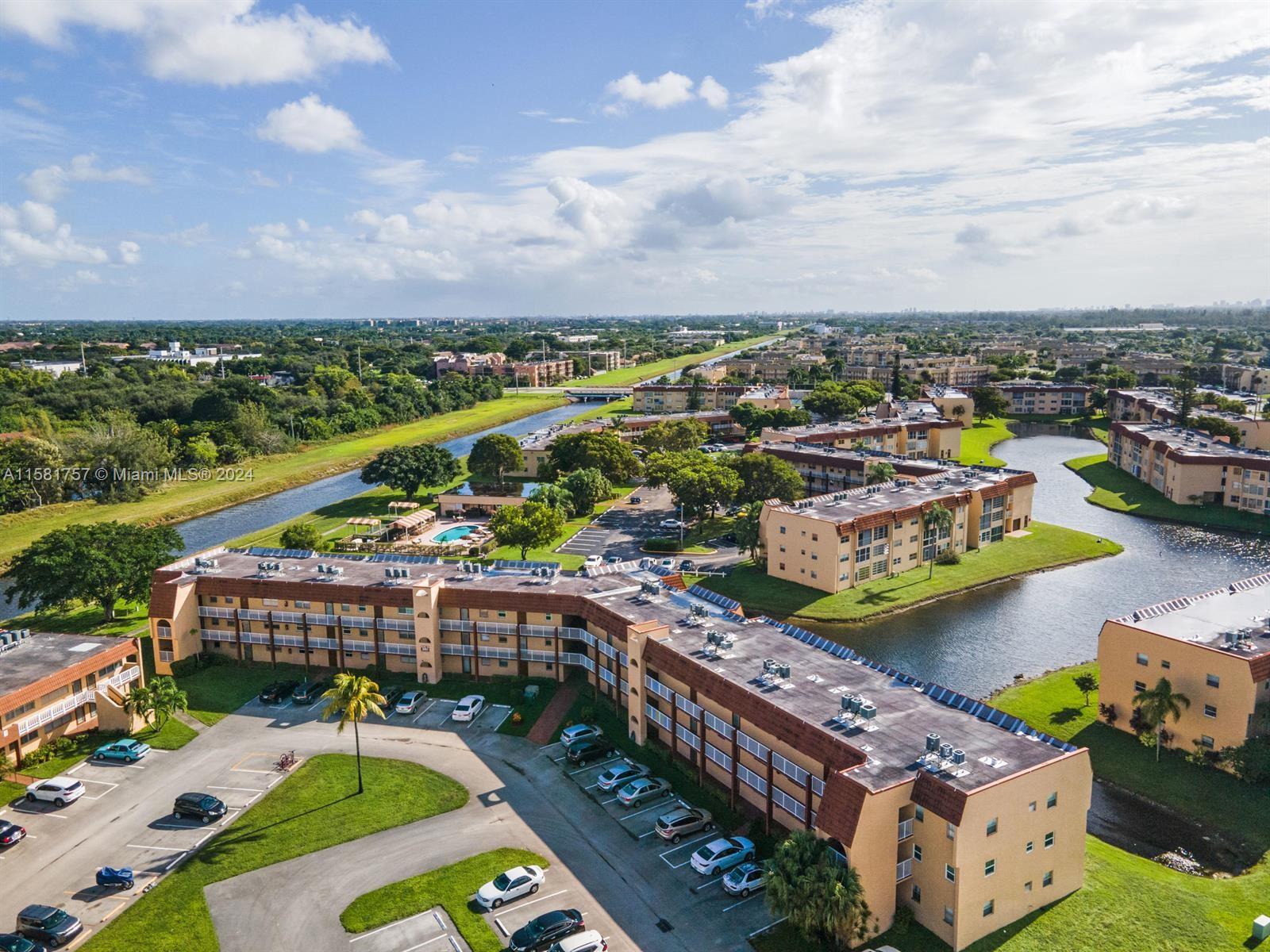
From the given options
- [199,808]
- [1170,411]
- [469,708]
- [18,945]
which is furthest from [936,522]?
[1170,411]

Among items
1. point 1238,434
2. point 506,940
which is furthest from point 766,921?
point 1238,434

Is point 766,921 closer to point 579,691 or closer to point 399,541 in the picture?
point 579,691

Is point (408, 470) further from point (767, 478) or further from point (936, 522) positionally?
point (936, 522)

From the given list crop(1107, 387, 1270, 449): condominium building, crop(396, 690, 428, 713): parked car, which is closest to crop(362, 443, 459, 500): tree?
crop(396, 690, 428, 713): parked car

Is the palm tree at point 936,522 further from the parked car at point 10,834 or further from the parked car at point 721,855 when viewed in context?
the parked car at point 10,834

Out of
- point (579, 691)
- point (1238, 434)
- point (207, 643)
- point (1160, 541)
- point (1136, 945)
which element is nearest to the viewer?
point (1136, 945)

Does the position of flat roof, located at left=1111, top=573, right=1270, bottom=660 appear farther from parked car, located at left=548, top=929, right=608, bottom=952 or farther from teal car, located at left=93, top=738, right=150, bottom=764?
teal car, located at left=93, top=738, right=150, bottom=764

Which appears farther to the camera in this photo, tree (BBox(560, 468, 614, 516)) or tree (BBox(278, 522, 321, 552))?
tree (BBox(560, 468, 614, 516))
